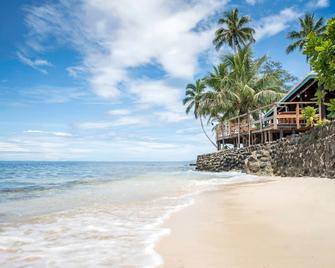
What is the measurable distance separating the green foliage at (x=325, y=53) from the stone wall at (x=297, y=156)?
6.71 feet

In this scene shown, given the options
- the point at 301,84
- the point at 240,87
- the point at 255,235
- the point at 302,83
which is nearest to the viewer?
the point at 255,235

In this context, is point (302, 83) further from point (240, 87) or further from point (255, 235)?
point (255, 235)

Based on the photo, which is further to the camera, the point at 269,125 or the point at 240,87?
the point at 240,87

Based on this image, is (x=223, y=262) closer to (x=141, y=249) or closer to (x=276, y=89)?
(x=141, y=249)

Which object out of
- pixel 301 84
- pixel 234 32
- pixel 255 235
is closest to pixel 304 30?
pixel 234 32

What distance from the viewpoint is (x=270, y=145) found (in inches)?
756

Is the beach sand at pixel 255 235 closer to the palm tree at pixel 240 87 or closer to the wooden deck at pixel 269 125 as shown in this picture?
the wooden deck at pixel 269 125

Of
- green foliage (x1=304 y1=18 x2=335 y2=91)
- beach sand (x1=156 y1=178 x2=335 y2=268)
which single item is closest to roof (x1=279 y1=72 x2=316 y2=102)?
green foliage (x1=304 y1=18 x2=335 y2=91)

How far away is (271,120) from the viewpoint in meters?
23.5

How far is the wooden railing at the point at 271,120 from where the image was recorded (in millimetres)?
19641

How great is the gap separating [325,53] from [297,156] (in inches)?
247

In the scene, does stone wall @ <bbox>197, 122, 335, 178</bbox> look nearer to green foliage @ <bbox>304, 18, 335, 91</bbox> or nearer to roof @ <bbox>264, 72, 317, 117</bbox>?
green foliage @ <bbox>304, 18, 335, 91</bbox>

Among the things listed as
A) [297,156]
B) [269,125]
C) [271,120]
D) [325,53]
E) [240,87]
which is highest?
[240,87]

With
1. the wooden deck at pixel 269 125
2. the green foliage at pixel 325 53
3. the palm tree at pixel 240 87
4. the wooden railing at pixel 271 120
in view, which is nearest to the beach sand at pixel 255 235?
the green foliage at pixel 325 53
